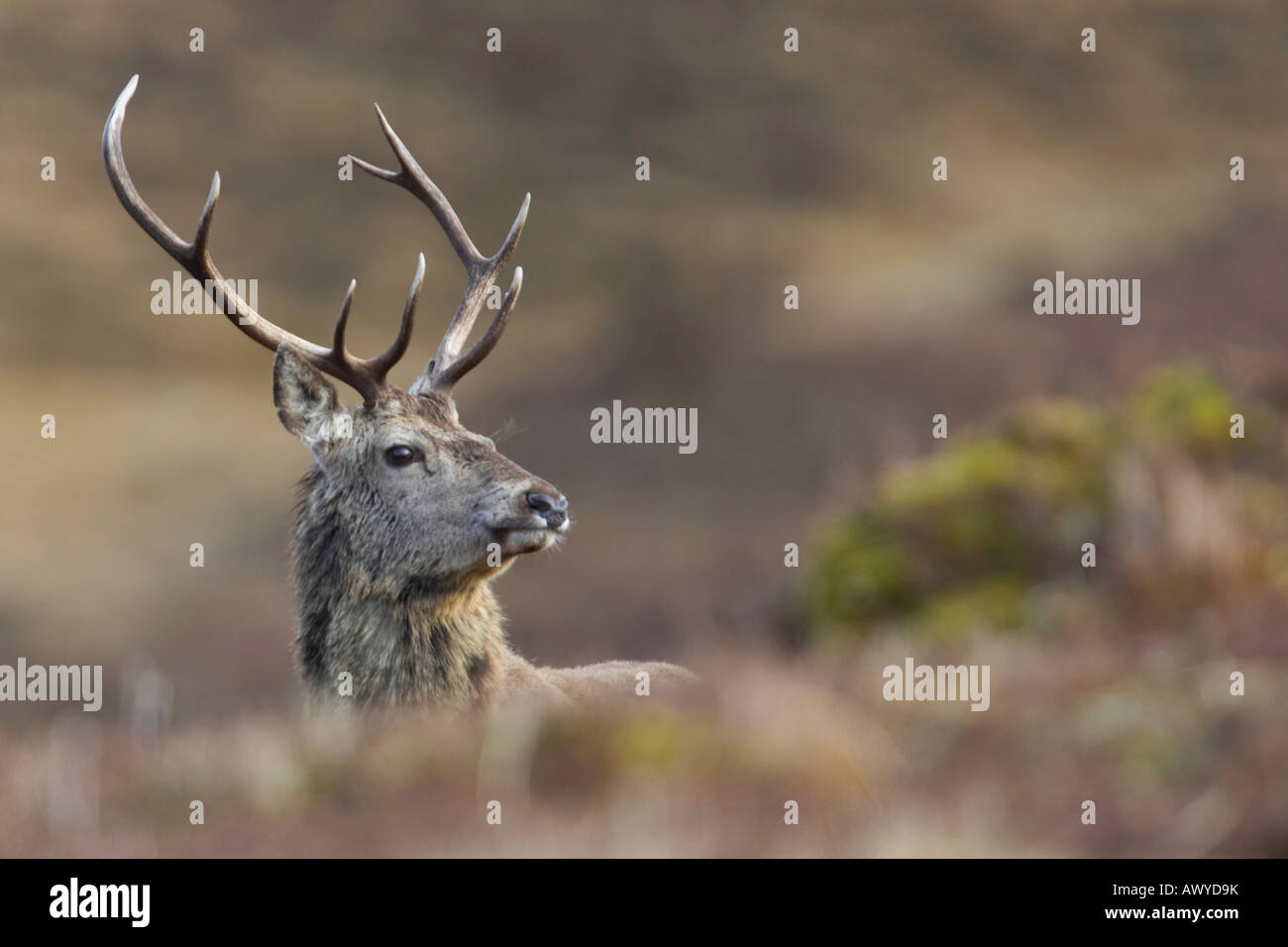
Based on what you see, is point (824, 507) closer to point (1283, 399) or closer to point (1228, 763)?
point (1283, 399)

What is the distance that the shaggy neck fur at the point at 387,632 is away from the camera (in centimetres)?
849

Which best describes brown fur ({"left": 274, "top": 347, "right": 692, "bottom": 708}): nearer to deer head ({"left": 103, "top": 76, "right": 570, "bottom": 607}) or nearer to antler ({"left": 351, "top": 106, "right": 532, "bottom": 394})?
deer head ({"left": 103, "top": 76, "right": 570, "bottom": 607})

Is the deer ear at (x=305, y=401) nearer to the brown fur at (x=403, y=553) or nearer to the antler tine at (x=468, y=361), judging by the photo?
the brown fur at (x=403, y=553)

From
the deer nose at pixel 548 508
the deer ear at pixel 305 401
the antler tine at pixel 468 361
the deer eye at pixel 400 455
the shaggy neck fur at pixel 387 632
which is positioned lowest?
the shaggy neck fur at pixel 387 632

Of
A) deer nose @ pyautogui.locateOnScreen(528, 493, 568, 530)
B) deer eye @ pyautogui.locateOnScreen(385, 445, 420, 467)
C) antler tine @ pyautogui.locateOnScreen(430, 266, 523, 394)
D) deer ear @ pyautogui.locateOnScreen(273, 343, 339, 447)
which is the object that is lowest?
deer nose @ pyautogui.locateOnScreen(528, 493, 568, 530)

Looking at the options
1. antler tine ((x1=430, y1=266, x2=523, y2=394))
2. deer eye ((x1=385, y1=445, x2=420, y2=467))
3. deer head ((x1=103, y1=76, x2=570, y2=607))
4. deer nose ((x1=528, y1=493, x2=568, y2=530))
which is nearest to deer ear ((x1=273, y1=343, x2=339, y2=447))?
deer head ((x1=103, y1=76, x2=570, y2=607))

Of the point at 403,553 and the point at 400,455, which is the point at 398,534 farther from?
the point at 400,455

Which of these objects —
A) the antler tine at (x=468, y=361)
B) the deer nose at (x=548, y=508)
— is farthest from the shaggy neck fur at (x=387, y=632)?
the antler tine at (x=468, y=361)

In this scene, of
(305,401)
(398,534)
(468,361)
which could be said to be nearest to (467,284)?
(468,361)

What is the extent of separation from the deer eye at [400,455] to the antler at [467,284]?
822mm

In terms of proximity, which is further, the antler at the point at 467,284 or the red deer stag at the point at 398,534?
the antler at the point at 467,284

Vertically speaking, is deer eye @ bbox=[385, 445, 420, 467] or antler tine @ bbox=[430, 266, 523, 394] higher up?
antler tine @ bbox=[430, 266, 523, 394]

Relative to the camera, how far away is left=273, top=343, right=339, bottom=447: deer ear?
9023mm

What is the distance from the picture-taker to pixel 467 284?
10523mm
